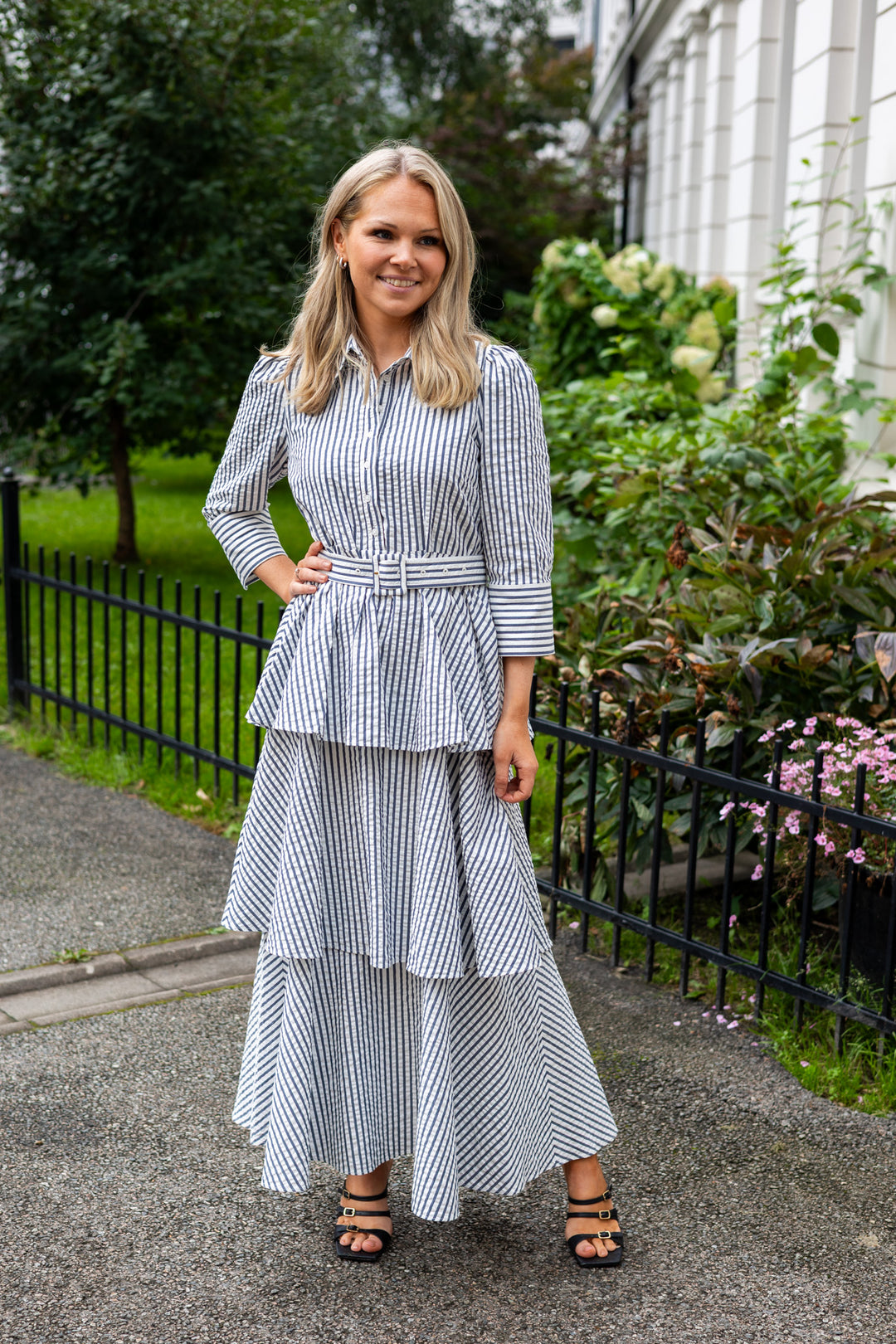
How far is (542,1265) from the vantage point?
249 cm

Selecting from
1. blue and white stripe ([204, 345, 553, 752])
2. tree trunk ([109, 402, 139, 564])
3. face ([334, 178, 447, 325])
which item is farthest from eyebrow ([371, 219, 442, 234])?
tree trunk ([109, 402, 139, 564])

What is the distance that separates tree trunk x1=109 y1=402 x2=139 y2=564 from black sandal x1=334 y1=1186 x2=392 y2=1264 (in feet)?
25.6

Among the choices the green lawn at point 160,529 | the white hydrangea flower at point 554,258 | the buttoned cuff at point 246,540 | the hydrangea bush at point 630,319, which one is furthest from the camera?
the green lawn at point 160,529

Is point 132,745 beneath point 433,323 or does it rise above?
beneath

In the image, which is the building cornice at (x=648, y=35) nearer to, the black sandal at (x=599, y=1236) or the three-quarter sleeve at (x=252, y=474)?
the three-quarter sleeve at (x=252, y=474)

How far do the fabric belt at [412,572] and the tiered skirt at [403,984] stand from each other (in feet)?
0.96

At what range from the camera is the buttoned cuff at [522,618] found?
7.75ft

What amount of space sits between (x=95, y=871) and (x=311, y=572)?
7.86ft

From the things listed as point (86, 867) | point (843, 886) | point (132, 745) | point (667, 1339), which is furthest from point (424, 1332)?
point (132, 745)

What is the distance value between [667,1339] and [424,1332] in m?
0.41

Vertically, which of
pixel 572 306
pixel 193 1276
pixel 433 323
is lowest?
pixel 193 1276

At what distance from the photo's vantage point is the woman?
2303 mm

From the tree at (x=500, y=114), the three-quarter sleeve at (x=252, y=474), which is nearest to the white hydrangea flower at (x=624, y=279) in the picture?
the tree at (x=500, y=114)

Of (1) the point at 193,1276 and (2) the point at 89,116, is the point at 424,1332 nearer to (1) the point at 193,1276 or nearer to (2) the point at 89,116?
(1) the point at 193,1276
